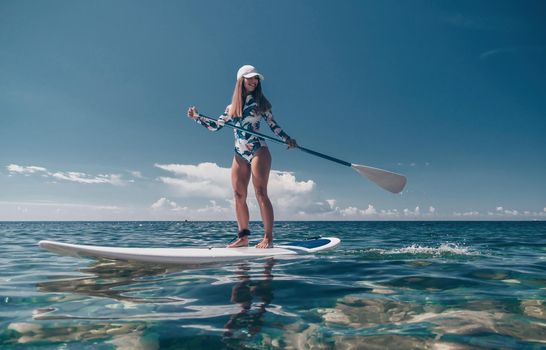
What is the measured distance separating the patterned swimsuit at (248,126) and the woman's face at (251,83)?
196 millimetres

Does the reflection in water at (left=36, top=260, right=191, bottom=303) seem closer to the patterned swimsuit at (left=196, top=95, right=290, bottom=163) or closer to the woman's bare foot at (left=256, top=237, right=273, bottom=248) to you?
the woman's bare foot at (left=256, top=237, right=273, bottom=248)

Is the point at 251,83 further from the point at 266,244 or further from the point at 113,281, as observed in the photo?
the point at 113,281

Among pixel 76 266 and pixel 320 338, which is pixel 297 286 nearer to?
pixel 320 338

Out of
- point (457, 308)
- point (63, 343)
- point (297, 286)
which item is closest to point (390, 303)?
point (457, 308)

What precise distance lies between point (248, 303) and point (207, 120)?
4.06 metres

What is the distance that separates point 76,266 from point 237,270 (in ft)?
9.60

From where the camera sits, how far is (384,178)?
8.00m

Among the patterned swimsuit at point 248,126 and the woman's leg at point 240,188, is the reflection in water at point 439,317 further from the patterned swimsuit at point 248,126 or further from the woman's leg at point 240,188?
the patterned swimsuit at point 248,126

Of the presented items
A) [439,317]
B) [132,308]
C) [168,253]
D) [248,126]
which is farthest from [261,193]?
[439,317]

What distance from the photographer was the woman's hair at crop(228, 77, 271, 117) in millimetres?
6402

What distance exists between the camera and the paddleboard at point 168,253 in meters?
4.90

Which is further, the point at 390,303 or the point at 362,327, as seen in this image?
the point at 390,303

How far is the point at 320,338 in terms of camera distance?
250 cm

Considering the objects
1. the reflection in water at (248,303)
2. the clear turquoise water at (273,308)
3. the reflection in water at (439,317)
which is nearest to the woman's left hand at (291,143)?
the clear turquoise water at (273,308)
